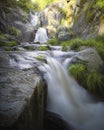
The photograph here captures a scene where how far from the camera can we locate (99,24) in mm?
9227

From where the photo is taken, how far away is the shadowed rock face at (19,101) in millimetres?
2189

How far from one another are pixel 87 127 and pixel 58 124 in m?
0.74

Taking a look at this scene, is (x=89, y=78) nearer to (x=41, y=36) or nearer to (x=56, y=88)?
(x=56, y=88)

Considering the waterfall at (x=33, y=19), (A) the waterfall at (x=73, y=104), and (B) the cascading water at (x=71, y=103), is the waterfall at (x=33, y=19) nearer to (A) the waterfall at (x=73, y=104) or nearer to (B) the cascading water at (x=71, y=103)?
(B) the cascading water at (x=71, y=103)

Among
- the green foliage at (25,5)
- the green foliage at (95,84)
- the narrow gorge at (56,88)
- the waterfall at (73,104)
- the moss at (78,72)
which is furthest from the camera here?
the green foliage at (25,5)

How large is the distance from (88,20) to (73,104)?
7417mm

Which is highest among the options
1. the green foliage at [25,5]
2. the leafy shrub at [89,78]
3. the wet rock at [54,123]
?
the green foliage at [25,5]

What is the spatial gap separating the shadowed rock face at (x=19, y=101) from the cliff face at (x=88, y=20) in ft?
21.2

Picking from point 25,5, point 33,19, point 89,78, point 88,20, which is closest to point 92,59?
point 89,78

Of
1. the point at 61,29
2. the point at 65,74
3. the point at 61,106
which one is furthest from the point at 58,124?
the point at 61,29

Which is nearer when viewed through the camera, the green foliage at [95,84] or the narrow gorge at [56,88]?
the narrow gorge at [56,88]

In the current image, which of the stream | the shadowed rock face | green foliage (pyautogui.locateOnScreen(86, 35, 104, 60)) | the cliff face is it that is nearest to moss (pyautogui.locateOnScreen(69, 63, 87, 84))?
the stream

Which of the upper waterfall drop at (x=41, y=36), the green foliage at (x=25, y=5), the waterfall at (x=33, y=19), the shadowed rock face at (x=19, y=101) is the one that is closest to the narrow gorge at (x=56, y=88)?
the shadowed rock face at (x=19, y=101)

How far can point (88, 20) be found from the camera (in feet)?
35.1
